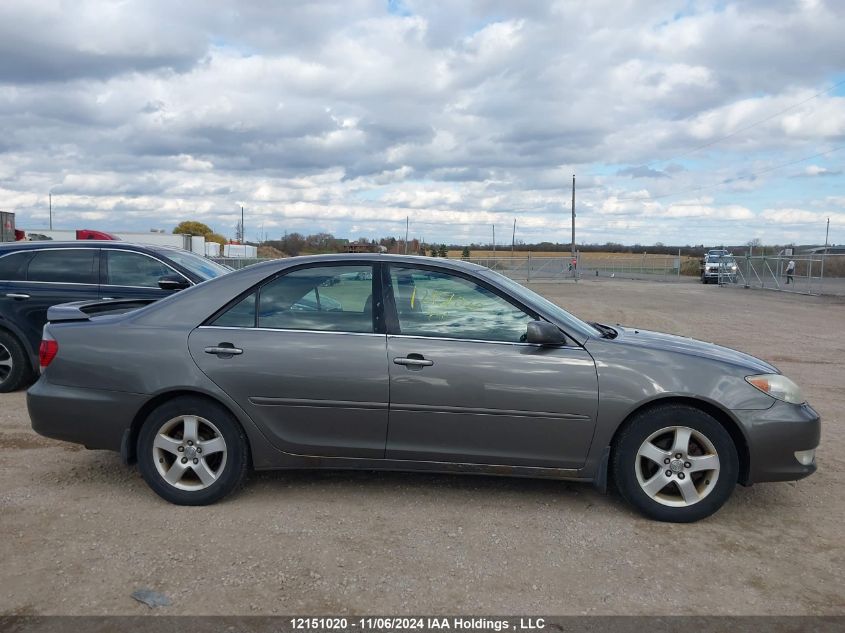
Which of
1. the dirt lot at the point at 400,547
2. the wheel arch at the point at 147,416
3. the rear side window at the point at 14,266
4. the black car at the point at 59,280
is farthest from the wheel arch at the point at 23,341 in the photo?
the wheel arch at the point at 147,416

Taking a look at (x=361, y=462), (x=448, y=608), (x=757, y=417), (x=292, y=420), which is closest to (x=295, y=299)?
(x=292, y=420)

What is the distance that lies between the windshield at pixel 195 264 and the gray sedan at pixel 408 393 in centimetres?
345

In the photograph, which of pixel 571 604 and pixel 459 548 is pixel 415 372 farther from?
pixel 571 604

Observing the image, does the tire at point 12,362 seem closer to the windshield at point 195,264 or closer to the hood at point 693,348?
the windshield at point 195,264

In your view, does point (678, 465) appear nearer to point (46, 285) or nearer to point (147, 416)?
point (147, 416)

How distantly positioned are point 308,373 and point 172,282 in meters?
4.01

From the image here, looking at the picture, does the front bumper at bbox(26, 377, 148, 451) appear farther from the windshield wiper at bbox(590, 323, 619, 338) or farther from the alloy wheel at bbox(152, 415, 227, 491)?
the windshield wiper at bbox(590, 323, 619, 338)

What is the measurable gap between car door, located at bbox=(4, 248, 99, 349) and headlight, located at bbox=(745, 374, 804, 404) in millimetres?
6578

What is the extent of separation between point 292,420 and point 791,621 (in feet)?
9.18

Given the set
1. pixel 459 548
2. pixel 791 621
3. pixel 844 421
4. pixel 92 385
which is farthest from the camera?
pixel 844 421

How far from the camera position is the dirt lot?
10.8ft

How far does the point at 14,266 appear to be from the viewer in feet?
25.0

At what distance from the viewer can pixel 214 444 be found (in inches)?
169

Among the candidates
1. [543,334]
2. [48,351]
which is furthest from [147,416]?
[543,334]
